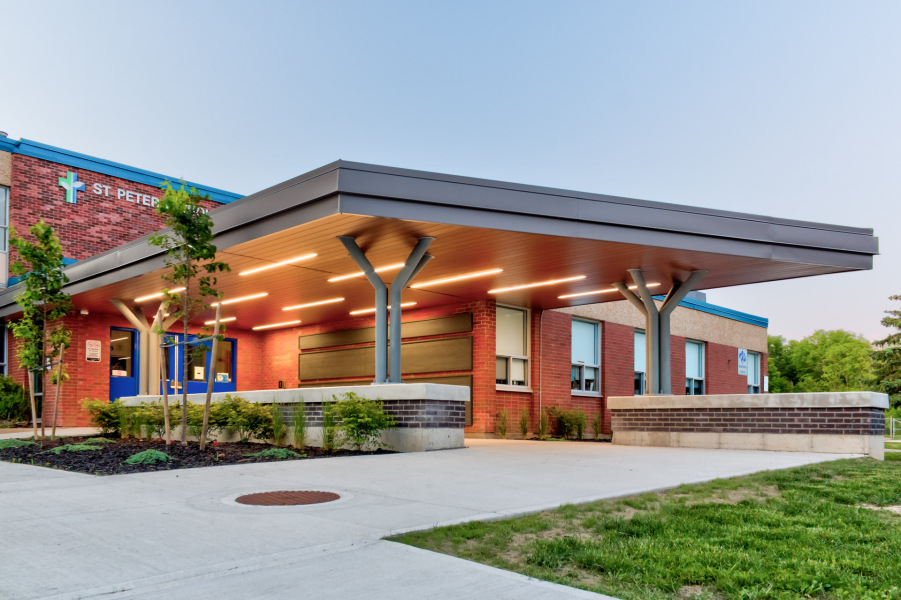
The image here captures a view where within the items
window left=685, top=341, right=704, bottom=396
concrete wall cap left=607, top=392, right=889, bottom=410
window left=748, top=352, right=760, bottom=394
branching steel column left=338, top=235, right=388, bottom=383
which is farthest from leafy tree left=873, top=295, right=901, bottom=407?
branching steel column left=338, top=235, right=388, bottom=383

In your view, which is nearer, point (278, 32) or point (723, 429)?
point (723, 429)

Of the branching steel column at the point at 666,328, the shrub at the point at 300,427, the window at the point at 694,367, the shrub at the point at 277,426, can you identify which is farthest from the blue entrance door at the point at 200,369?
the window at the point at 694,367

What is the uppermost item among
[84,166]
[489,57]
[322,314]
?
[489,57]

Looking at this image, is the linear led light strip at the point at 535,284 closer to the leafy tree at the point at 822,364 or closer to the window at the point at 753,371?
the window at the point at 753,371

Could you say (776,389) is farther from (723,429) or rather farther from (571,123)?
(723,429)

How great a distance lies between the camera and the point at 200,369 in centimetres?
2286

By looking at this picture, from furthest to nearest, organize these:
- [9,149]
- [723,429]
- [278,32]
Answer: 1. [278,32]
2. [9,149]
3. [723,429]

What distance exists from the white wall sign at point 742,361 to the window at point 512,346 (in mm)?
13382

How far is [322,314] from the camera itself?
2105 centimetres

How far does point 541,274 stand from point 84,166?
49.1 feet

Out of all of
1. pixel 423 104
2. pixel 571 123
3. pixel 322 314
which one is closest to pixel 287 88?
pixel 423 104

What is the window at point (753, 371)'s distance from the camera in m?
30.4

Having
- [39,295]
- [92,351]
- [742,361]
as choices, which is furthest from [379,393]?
[742,361]

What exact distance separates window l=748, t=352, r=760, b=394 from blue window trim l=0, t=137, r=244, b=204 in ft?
72.3
